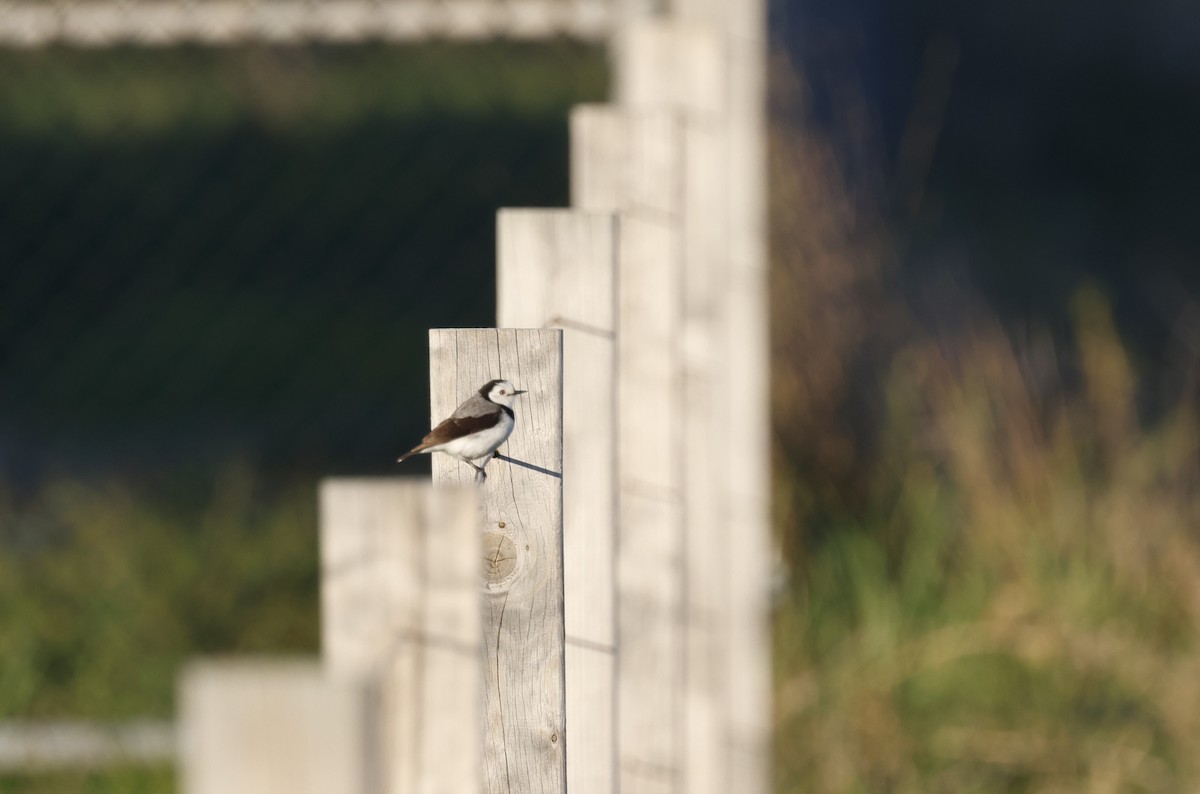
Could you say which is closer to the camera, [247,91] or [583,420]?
[583,420]

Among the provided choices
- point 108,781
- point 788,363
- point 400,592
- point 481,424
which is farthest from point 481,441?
point 788,363

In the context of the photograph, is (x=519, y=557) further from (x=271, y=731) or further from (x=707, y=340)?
(x=707, y=340)

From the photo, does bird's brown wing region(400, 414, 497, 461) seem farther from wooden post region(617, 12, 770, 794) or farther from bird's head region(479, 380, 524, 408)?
wooden post region(617, 12, 770, 794)

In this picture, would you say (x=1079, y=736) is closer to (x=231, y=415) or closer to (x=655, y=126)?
(x=655, y=126)

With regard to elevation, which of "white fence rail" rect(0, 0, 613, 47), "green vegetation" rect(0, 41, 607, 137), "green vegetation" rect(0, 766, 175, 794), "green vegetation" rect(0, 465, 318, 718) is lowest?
"green vegetation" rect(0, 766, 175, 794)

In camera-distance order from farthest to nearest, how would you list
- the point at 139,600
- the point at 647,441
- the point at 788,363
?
the point at 788,363, the point at 139,600, the point at 647,441

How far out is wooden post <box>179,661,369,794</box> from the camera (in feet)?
1.90

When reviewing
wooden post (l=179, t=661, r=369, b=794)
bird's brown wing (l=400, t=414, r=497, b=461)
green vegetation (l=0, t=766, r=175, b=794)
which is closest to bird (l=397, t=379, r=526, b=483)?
bird's brown wing (l=400, t=414, r=497, b=461)

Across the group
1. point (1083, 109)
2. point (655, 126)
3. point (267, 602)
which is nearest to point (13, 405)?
point (267, 602)

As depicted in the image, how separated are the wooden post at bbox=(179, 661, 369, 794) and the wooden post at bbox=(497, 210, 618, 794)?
0.63 m

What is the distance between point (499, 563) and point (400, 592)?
0.29 meters

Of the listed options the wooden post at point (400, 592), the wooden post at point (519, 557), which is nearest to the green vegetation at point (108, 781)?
the wooden post at point (519, 557)

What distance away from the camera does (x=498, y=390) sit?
99cm

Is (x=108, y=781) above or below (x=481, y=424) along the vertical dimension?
below
